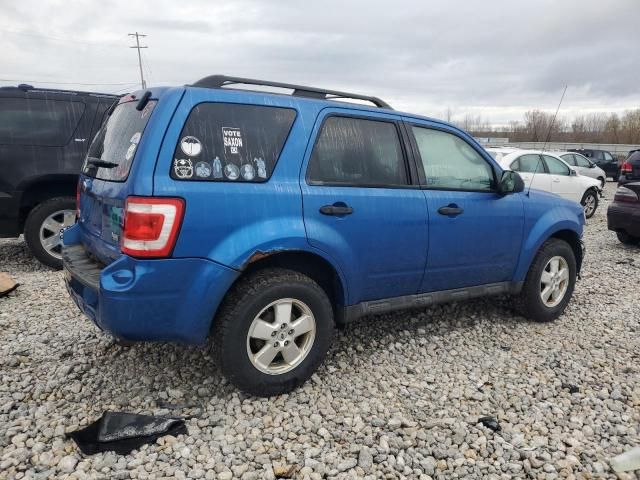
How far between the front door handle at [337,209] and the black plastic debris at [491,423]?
1.46m

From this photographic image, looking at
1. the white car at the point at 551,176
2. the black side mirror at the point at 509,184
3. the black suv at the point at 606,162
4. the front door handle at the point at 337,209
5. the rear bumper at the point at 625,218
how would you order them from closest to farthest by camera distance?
the front door handle at the point at 337,209, the black side mirror at the point at 509,184, the rear bumper at the point at 625,218, the white car at the point at 551,176, the black suv at the point at 606,162

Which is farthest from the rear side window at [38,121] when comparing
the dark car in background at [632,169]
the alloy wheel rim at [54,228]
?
the dark car in background at [632,169]

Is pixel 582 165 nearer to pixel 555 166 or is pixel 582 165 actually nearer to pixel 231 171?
pixel 555 166

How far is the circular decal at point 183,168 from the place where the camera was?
2715 mm

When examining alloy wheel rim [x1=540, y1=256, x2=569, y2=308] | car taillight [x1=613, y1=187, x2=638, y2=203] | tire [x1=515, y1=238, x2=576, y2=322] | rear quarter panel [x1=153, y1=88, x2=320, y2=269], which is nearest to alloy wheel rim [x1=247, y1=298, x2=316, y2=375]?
rear quarter panel [x1=153, y1=88, x2=320, y2=269]

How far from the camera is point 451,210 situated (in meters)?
3.72

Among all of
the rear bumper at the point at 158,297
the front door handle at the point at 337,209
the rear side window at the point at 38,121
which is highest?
the rear side window at the point at 38,121

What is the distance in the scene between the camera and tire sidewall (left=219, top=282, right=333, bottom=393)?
2.91 meters

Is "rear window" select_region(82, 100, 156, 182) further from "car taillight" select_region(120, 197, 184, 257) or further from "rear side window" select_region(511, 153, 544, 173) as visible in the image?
"rear side window" select_region(511, 153, 544, 173)

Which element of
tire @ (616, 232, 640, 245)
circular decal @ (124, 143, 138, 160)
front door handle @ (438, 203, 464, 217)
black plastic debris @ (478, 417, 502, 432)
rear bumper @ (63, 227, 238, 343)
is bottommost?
black plastic debris @ (478, 417, 502, 432)

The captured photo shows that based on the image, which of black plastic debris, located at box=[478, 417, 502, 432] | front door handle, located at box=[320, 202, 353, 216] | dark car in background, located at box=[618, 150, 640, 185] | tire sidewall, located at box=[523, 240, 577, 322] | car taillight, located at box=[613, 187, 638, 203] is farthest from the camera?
dark car in background, located at box=[618, 150, 640, 185]

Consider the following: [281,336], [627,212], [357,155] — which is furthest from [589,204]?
[281,336]

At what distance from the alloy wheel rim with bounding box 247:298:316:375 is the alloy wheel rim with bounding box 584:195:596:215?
10.9 metres

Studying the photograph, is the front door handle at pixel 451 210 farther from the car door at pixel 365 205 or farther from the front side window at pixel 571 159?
the front side window at pixel 571 159
